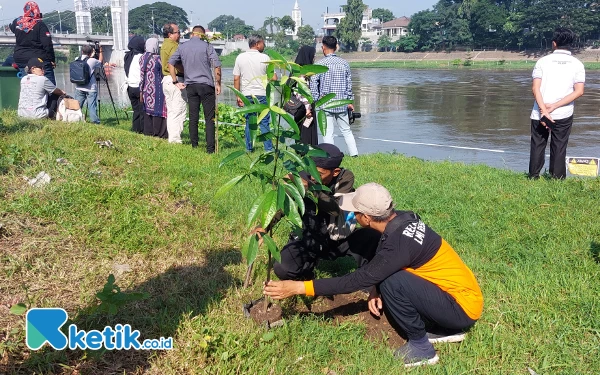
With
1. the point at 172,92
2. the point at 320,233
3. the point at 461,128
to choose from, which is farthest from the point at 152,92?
the point at 461,128

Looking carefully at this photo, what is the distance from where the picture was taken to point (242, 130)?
11.2 meters

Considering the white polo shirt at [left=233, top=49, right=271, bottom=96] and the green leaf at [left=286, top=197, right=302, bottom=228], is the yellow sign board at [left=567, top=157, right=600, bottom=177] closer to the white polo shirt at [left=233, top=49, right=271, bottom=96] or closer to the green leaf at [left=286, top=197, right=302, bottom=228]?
the white polo shirt at [left=233, top=49, right=271, bottom=96]

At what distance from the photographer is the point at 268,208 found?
107 inches

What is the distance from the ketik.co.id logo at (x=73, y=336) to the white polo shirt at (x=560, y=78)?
17.5ft

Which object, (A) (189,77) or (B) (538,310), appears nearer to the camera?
(B) (538,310)

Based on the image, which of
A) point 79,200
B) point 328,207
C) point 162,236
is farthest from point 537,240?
point 79,200

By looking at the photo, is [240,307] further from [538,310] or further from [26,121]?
[26,121]

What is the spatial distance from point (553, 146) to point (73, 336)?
226 inches

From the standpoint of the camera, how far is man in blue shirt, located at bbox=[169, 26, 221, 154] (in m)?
7.41

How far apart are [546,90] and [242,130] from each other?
249 inches

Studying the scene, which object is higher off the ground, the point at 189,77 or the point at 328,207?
the point at 189,77

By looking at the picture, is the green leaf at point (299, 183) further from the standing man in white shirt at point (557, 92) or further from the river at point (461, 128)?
the river at point (461, 128)

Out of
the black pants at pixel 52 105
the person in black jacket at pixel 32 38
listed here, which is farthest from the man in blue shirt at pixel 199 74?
the person in black jacket at pixel 32 38

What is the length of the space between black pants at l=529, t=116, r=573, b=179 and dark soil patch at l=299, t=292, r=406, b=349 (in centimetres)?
377
